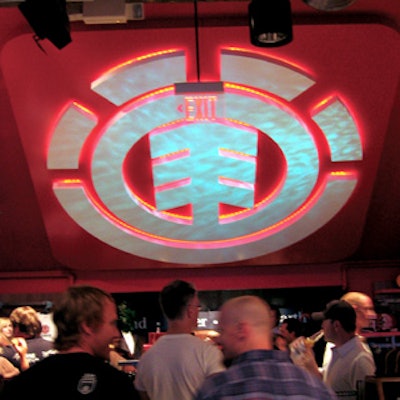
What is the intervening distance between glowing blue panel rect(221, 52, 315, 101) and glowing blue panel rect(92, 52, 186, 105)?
42cm

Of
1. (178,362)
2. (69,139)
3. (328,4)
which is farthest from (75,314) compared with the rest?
(69,139)

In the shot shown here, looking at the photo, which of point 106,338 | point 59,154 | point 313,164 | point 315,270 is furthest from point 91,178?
point 106,338

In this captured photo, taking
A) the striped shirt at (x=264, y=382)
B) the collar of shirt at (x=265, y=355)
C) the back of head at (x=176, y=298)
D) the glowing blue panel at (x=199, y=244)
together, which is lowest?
the striped shirt at (x=264, y=382)

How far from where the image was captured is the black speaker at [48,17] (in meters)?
4.36

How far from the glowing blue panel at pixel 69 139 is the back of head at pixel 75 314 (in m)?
4.54

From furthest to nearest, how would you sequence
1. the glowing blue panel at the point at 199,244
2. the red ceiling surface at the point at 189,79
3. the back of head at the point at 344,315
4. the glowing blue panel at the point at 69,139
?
the glowing blue panel at the point at 199,244
the glowing blue panel at the point at 69,139
the red ceiling surface at the point at 189,79
the back of head at the point at 344,315

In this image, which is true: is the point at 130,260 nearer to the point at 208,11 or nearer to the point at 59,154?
the point at 59,154

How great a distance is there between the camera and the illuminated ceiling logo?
6395mm

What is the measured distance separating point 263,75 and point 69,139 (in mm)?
1991

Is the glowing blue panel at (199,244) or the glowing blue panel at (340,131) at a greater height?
the glowing blue panel at (340,131)

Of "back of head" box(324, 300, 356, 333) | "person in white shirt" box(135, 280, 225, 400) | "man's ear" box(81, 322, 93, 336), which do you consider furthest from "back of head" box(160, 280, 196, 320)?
"man's ear" box(81, 322, 93, 336)

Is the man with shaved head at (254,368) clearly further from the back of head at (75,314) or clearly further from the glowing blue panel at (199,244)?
the glowing blue panel at (199,244)

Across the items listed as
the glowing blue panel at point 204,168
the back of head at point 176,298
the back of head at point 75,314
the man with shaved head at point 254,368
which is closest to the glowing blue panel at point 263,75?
the glowing blue panel at point 204,168

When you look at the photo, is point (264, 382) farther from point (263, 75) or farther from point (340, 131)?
point (340, 131)
